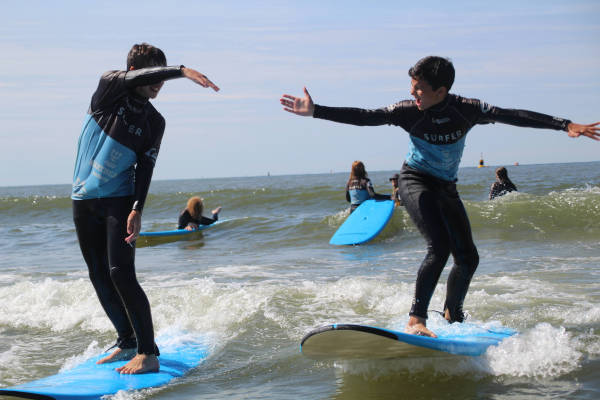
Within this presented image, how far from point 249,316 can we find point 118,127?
2.71 m

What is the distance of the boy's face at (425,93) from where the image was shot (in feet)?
12.6

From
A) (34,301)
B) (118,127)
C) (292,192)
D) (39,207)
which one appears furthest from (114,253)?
(39,207)

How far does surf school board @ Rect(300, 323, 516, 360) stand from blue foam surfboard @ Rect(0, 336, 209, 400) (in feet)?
3.21

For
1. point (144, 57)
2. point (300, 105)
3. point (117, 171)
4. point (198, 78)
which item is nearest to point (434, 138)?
point (300, 105)

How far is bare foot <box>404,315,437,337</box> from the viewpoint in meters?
3.88

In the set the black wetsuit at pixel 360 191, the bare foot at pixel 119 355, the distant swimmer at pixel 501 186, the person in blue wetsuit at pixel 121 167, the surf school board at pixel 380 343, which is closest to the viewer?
the surf school board at pixel 380 343

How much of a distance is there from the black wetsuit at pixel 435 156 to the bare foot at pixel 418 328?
0.03 metres

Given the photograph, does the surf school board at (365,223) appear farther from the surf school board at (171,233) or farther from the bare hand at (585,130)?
the bare hand at (585,130)

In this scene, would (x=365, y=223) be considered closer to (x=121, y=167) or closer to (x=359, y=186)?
(x=359, y=186)

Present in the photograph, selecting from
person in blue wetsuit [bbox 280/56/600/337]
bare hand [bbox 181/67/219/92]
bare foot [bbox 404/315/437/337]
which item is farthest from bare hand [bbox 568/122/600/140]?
bare hand [bbox 181/67/219/92]

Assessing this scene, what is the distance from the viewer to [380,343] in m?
3.74

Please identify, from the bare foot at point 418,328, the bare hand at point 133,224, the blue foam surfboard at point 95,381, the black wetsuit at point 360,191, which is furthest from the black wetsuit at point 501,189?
the bare hand at point 133,224

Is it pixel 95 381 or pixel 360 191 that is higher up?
pixel 360 191

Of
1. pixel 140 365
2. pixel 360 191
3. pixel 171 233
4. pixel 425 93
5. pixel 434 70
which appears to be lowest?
pixel 171 233
